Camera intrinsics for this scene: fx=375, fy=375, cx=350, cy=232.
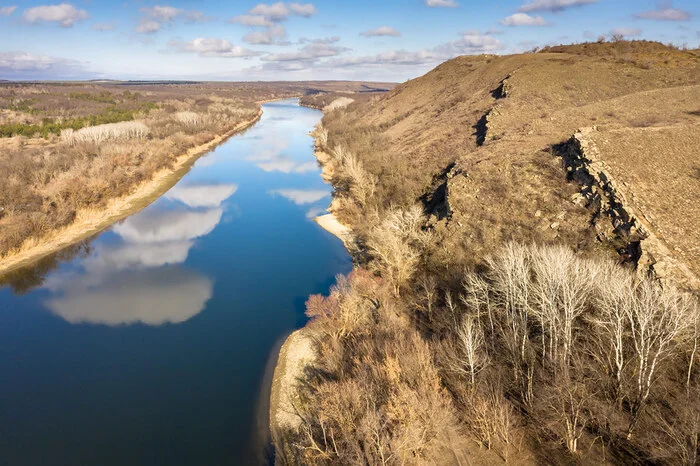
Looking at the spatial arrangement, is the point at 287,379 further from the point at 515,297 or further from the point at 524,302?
the point at 524,302

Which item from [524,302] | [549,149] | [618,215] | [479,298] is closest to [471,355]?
[524,302]

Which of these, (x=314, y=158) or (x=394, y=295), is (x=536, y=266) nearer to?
(x=394, y=295)

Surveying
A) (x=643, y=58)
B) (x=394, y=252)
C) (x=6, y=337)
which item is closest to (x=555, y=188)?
(x=394, y=252)

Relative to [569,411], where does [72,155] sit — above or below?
above

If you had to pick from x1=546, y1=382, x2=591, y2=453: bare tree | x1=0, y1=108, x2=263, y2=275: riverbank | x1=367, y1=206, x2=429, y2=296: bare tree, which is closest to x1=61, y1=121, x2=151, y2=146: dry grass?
x1=0, y1=108, x2=263, y2=275: riverbank

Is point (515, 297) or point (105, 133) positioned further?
point (105, 133)

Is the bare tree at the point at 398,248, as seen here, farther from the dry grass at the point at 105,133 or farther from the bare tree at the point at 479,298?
the dry grass at the point at 105,133

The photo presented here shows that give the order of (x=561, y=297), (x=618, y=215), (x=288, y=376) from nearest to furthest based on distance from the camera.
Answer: (x=561, y=297)
(x=288, y=376)
(x=618, y=215)

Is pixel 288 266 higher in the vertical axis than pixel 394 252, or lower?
lower
